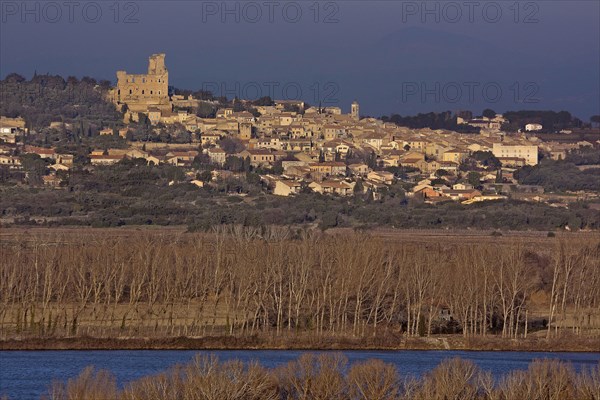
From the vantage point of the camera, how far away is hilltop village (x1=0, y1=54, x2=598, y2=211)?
265ft

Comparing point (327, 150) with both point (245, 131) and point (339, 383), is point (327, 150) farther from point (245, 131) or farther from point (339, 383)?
point (339, 383)

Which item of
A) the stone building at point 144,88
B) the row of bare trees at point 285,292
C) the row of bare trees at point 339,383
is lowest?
the row of bare trees at point 339,383

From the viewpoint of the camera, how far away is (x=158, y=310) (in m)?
39.7

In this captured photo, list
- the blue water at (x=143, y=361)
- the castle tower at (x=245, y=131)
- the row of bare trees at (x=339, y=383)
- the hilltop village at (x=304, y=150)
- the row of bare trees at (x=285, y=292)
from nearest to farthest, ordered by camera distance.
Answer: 1. the row of bare trees at (x=339, y=383)
2. the blue water at (x=143, y=361)
3. the row of bare trees at (x=285, y=292)
4. the hilltop village at (x=304, y=150)
5. the castle tower at (x=245, y=131)

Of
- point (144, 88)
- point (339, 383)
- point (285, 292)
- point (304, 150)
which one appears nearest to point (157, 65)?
point (144, 88)

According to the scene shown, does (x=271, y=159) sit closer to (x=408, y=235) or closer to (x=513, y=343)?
(x=408, y=235)

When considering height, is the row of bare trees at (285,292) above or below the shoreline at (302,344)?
above

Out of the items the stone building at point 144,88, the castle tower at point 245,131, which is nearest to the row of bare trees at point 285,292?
the castle tower at point 245,131

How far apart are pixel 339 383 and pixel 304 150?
75.0 metres

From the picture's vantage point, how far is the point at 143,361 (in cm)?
3216

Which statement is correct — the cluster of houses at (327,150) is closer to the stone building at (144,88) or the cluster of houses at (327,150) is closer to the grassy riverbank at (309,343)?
the stone building at (144,88)

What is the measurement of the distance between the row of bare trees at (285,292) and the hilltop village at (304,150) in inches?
1319

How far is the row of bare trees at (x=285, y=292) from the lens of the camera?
3822 cm

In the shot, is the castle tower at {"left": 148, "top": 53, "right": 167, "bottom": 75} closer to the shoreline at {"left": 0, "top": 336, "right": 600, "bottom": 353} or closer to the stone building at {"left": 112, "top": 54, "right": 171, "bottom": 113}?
the stone building at {"left": 112, "top": 54, "right": 171, "bottom": 113}
